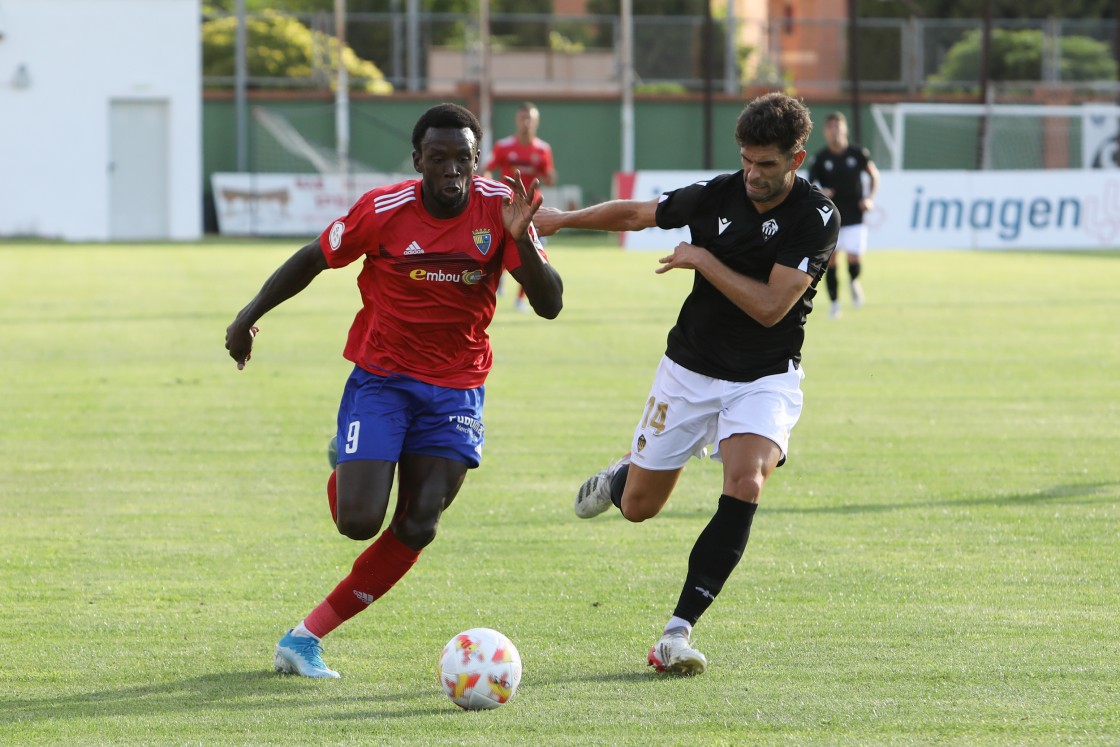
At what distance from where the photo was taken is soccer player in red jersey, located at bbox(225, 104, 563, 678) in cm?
545

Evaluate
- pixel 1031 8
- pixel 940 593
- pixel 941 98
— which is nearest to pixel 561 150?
pixel 941 98

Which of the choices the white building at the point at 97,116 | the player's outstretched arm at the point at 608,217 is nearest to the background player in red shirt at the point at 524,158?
the player's outstretched arm at the point at 608,217

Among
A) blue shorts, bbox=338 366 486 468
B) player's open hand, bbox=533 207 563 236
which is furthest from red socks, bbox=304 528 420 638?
player's open hand, bbox=533 207 563 236

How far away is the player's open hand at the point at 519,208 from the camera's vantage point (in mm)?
5426

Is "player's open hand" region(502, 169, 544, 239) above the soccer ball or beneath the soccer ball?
above

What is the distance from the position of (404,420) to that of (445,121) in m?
1.04

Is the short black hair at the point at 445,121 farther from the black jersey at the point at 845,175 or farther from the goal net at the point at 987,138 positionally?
the goal net at the point at 987,138

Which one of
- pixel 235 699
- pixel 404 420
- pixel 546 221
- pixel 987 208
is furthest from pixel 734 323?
pixel 987 208

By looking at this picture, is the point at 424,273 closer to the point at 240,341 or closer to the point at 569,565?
the point at 240,341

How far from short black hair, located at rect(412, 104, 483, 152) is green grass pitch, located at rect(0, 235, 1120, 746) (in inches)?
72.6

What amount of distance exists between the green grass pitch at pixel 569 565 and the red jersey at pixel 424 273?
1.06m

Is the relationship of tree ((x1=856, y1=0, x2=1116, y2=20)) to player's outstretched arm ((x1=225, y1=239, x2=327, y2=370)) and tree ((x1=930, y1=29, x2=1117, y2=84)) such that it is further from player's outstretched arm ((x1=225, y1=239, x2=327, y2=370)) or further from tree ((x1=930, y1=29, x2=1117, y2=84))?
player's outstretched arm ((x1=225, y1=239, x2=327, y2=370))

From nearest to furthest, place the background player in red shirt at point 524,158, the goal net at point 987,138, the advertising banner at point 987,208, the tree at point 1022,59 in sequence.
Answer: the background player in red shirt at point 524,158
the advertising banner at point 987,208
the goal net at point 987,138
the tree at point 1022,59

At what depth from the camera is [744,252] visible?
5.82m
